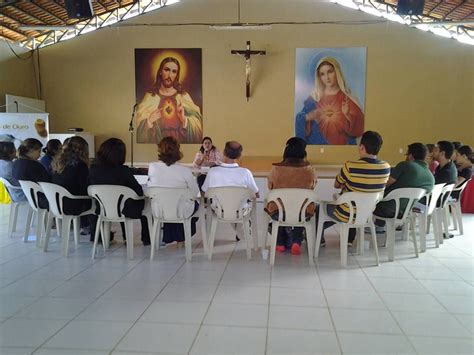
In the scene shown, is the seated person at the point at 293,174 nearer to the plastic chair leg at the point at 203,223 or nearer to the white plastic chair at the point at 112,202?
the plastic chair leg at the point at 203,223

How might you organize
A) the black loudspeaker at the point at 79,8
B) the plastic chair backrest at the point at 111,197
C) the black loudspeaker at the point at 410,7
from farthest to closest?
the black loudspeaker at the point at 79,8 → the black loudspeaker at the point at 410,7 → the plastic chair backrest at the point at 111,197

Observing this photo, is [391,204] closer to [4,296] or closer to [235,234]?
[235,234]

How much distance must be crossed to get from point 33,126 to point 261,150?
4726 mm

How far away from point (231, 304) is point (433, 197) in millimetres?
2349

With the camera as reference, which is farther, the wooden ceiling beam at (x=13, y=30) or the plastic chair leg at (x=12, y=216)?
the wooden ceiling beam at (x=13, y=30)

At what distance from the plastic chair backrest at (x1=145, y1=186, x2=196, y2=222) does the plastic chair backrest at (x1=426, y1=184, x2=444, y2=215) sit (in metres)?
2.20

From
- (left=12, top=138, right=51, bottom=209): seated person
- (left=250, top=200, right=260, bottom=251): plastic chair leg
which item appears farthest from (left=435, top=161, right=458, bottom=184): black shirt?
(left=12, top=138, right=51, bottom=209): seated person

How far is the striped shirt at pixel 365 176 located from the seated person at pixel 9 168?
3.37 m

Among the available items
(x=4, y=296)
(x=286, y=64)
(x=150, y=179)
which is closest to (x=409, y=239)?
(x=150, y=179)

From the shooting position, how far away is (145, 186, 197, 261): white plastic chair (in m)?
3.50

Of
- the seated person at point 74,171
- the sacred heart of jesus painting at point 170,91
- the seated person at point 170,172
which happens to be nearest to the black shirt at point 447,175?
the seated person at point 170,172

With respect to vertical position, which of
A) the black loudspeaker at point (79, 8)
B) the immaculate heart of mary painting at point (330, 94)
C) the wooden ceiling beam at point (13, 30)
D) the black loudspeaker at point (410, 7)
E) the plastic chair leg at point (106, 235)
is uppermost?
the wooden ceiling beam at point (13, 30)

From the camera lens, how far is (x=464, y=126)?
357 inches

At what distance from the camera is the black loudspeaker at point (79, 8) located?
18.1 feet
